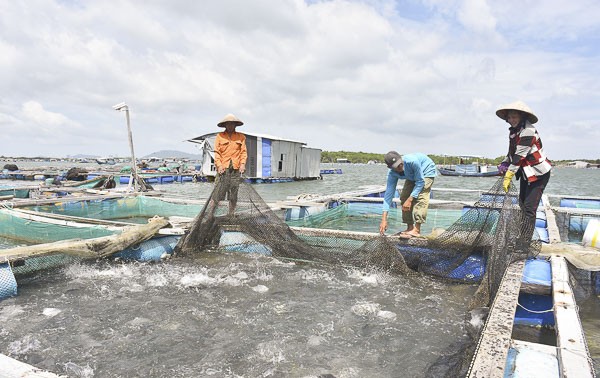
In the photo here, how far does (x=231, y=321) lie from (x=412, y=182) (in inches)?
132

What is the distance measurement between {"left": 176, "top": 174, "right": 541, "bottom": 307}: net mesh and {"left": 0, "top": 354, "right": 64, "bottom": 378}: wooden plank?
141 inches

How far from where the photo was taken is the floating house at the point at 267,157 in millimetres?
26094

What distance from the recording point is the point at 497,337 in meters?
2.32

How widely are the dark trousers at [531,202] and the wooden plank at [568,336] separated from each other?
74 centimetres

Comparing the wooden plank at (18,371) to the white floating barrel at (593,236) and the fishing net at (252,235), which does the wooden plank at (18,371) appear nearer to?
the fishing net at (252,235)

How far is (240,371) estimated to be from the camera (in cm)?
290

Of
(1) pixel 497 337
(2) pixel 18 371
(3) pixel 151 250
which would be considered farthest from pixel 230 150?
(1) pixel 497 337

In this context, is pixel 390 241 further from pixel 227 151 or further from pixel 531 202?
pixel 227 151

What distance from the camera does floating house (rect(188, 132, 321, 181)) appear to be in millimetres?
26094

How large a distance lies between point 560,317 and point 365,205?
779cm

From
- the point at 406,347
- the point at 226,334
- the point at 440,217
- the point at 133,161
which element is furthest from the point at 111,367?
the point at 133,161

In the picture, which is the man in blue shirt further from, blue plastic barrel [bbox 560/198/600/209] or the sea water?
blue plastic barrel [bbox 560/198/600/209]

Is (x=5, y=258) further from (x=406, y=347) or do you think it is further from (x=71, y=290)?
(x=406, y=347)

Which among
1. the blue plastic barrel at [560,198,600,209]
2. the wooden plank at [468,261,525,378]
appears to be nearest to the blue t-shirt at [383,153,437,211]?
the wooden plank at [468,261,525,378]
